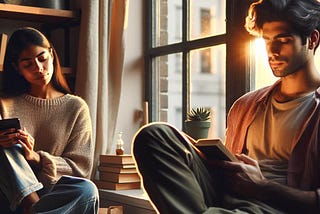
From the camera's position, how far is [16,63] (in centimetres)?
194

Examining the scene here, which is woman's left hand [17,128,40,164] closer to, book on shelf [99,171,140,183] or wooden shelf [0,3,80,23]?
book on shelf [99,171,140,183]

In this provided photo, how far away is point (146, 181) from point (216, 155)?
0.61 ft

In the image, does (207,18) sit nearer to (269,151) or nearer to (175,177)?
(269,151)

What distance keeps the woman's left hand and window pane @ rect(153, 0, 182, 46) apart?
1008 mm

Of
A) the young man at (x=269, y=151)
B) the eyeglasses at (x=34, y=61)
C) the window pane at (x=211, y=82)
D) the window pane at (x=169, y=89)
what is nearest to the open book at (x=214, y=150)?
the young man at (x=269, y=151)

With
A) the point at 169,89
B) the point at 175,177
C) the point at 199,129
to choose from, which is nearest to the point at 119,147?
the point at 169,89

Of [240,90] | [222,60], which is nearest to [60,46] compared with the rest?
[222,60]

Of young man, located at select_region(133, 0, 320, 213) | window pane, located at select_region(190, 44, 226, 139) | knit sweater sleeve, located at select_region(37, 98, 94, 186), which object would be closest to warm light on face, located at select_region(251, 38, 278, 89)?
window pane, located at select_region(190, 44, 226, 139)

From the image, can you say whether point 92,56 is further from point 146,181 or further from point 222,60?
point 146,181

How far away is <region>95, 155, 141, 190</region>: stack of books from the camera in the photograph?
235 centimetres

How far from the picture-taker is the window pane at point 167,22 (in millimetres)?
2570

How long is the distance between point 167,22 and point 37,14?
634 millimetres

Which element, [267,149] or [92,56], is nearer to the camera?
[267,149]

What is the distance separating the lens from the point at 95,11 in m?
2.42
